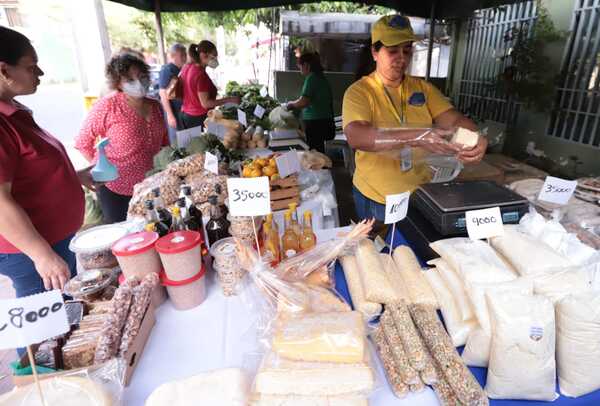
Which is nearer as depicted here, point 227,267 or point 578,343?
point 578,343

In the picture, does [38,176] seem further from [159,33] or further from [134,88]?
[159,33]

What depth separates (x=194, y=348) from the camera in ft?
3.78

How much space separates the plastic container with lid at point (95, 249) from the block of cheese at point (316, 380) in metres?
0.92

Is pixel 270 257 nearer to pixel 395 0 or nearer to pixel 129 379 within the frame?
pixel 129 379

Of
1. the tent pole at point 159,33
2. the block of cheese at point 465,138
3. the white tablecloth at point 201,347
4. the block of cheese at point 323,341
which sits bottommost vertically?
the white tablecloth at point 201,347

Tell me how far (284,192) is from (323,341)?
5.75ft

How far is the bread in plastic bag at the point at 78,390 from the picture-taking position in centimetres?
79

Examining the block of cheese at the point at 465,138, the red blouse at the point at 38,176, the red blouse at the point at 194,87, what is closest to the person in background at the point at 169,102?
the red blouse at the point at 194,87

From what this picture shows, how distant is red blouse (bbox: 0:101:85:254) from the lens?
5.15 feet

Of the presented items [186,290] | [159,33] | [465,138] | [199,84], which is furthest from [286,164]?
[159,33]

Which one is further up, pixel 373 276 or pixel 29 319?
pixel 29 319

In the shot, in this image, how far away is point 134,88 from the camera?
262 centimetres

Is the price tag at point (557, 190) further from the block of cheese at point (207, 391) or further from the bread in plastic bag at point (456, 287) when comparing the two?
the block of cheese at point (207, 391)

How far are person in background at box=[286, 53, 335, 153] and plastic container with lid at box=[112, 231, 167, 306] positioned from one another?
4072mm
